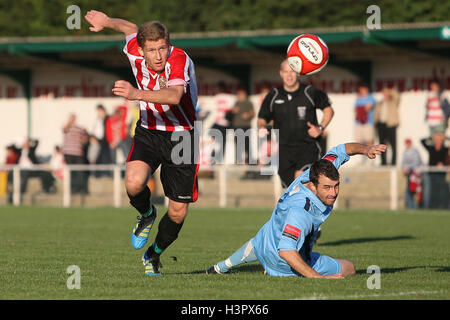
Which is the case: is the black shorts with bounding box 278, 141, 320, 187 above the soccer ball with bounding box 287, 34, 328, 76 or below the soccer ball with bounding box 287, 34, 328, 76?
below

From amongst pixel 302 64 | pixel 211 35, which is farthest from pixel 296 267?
pixel 211 35

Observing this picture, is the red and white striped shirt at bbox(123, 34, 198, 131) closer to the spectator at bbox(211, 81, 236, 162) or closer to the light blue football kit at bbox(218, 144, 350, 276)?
the light blue football kit at bbox(218, 144, 350, 276)

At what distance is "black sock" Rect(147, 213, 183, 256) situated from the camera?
9.27 meters

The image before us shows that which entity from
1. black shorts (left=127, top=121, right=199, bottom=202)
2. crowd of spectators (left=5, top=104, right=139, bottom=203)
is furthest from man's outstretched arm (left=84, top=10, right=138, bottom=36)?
crowd of spectators (left=5, top=104, right=139, bottom=203)

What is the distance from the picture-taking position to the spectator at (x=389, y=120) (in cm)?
2525

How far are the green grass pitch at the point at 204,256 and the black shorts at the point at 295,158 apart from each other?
3.65ft

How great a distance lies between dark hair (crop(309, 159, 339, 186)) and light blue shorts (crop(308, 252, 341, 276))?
0.77 metres

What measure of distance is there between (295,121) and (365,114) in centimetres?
1244

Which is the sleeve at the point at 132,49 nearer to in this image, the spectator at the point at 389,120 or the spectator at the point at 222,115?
the spectator at the point at 222,115

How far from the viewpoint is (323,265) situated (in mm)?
8828

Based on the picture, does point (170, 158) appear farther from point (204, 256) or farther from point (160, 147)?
point (204, 256)

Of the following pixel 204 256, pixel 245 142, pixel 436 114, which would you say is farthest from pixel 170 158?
pixel 245 142

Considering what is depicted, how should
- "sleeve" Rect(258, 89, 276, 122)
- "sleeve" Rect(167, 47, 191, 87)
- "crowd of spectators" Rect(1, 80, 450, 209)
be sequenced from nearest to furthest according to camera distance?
"sleeve" Rect(167, 47, 191, 87) → "sleeve" Rect(258, 89, 276, 122) → "crowd of spectators" Rect(1, 80, 450, 209)

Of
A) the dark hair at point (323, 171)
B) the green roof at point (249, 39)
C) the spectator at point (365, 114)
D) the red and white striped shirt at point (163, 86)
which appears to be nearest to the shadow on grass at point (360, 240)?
the red and white striped shirt at point (163, 86)
